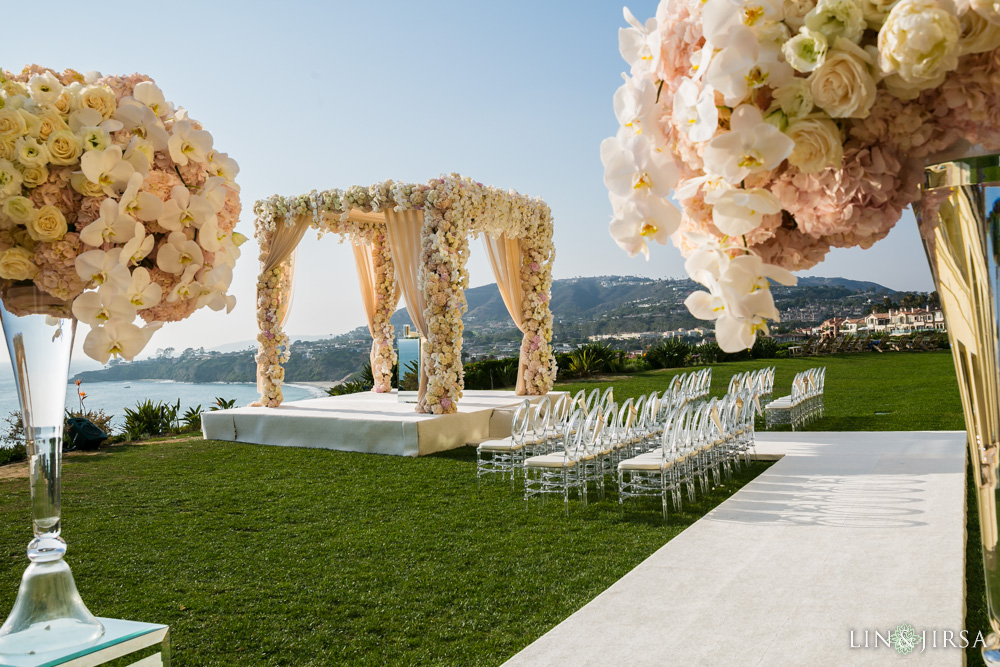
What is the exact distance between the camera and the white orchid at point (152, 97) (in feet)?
4.73

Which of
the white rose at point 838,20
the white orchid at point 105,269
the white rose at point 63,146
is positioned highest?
the white rose at point 63,146

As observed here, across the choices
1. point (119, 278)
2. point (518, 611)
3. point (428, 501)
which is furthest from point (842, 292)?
point (119, 278)

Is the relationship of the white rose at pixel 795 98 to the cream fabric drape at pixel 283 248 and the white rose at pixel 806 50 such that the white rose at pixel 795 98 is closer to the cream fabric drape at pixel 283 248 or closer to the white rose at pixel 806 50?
the white rose at pixel 806 50

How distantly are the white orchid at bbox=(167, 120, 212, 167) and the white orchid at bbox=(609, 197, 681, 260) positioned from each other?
0.94 metres

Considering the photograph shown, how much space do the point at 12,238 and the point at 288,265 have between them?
1094 centimetres

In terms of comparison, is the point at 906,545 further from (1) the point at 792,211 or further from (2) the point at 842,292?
(2) the point at 842,292

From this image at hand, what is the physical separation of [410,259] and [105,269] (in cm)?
915

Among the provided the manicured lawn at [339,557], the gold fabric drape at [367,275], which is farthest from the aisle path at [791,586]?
the gold fabric drape at [367,275]

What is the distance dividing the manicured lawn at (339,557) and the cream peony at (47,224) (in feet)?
9.49

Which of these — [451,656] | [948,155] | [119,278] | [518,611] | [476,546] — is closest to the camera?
[948,155]

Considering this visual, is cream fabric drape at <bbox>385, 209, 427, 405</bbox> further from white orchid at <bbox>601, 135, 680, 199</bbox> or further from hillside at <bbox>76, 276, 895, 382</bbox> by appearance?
white orchid at <bbox>601, 135, 680, 199</bbox>

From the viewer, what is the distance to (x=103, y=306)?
1277 mm

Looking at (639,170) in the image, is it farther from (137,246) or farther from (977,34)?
(137,246)

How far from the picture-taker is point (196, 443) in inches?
453
